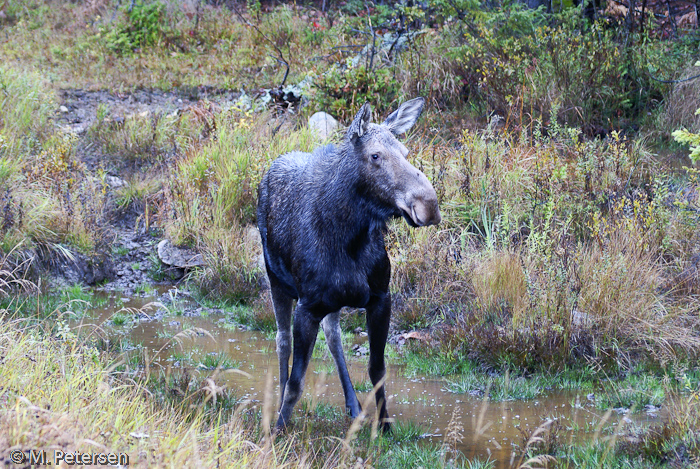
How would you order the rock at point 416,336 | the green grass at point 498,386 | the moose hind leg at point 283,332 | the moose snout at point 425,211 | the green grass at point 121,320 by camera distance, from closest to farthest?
the moose snout at point 425,211
the moose hind leg at point 283,332
the green grass at point 498,386
the rock at point 416,336
the green grass at point 121,320

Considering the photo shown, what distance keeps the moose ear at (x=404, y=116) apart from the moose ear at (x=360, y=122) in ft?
1.00

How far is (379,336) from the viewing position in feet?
16.7

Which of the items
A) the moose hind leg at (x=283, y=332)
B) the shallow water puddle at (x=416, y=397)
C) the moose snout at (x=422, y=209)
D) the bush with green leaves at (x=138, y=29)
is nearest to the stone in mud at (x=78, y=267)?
the shallow water puddle at (x=416, y=397)

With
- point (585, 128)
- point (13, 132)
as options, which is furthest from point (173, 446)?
point (585, 128)

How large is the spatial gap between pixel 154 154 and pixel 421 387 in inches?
292

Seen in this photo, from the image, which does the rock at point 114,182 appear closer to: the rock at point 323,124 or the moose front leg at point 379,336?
the rock at point 323,124

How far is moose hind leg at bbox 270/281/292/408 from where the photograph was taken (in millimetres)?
5797

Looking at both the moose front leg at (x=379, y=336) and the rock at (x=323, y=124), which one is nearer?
the moose front leg at (x=379, y=336)

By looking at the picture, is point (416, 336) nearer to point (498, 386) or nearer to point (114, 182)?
point (498, 386)

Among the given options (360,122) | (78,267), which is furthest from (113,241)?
(360,122)

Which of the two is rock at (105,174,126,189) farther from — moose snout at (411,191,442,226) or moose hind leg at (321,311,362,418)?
moose snout at (411,191,442,226)

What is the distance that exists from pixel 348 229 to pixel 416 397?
1924mm

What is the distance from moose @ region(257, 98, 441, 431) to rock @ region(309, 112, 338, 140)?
583cm

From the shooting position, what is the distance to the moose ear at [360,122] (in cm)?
461
